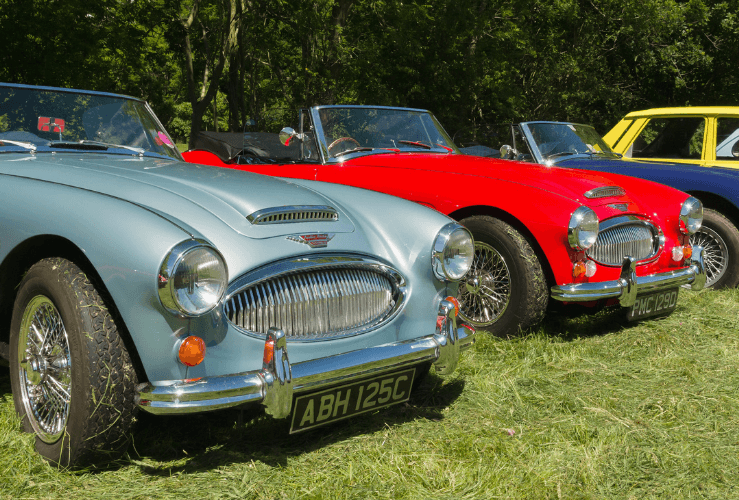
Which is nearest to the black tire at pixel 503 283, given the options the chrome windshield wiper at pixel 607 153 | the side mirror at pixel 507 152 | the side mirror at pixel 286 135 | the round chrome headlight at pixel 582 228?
the round chrome headlight at pixel 582 228

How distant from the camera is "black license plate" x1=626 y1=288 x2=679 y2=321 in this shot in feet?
13.9

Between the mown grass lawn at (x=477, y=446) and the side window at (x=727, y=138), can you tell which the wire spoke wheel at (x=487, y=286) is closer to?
the mown grass lawn at (x=477, y=446)

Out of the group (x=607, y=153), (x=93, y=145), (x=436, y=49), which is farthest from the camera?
(x=436, y=49)

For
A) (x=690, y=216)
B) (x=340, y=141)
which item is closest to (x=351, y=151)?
(x=340, y=141)

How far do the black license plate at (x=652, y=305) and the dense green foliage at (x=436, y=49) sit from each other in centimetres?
890

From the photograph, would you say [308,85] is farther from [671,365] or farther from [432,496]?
[432,496]

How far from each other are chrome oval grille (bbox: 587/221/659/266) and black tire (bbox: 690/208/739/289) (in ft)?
4.98

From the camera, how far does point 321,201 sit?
2914mm

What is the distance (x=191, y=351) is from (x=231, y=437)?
75 cm

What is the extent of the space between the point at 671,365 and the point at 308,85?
11993 millimetres

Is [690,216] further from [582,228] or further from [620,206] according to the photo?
[582,228]

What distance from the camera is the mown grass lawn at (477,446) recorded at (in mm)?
2312

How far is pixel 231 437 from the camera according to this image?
274 centimetres

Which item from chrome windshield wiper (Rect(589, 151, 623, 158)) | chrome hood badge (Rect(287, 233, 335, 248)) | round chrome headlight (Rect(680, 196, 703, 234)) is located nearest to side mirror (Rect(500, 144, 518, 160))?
chrome windshield wiper (Rect(589, 151, 623, 158))
